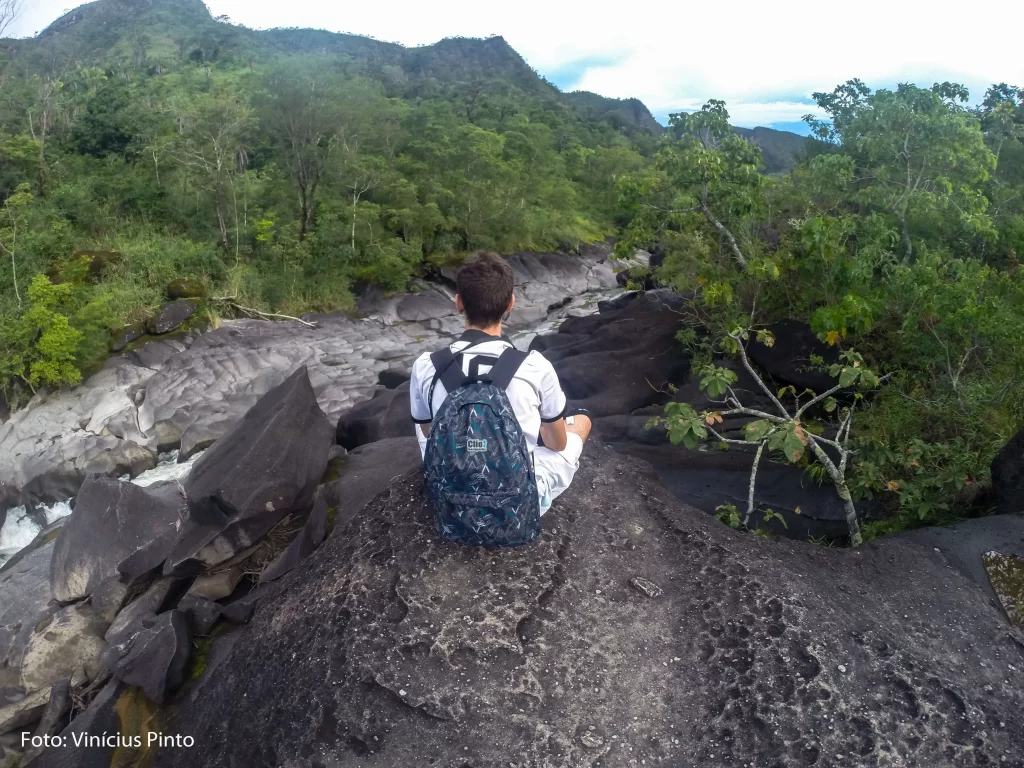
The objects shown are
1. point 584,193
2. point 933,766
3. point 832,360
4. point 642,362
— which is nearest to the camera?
point 933,766

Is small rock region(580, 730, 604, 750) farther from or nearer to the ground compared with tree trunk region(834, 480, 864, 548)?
farther from the ground

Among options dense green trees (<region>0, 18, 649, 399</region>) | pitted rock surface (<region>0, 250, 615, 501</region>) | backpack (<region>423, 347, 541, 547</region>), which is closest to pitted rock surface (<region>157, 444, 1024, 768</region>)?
backpack (<region>423, 347, 541, 547</region>)

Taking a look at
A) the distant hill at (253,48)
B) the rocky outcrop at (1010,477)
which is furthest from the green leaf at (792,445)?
the distant hill at (253,48)

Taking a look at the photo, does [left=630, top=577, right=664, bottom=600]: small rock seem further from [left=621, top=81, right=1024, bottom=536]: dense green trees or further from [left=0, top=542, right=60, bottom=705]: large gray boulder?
[left=0, top=542, right=60, bottom=705]: large gray boulder

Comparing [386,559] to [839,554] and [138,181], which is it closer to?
[839,554]

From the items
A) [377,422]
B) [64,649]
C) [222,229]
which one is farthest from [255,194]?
[64,649]

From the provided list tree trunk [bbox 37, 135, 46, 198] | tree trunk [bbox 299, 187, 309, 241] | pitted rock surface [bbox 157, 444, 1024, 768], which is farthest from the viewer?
tree trunk [bbox 299, 187, 309, 241]

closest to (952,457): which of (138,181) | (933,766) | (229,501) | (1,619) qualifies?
(933,766)

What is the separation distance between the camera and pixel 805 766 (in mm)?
2770

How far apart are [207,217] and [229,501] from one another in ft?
55.5

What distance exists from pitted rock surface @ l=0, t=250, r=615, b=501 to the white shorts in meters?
9.91

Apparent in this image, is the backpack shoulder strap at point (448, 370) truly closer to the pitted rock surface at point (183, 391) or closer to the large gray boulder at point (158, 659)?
the large gray boulder at point (158, 659)

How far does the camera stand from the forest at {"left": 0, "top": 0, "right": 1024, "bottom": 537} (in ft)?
20.4

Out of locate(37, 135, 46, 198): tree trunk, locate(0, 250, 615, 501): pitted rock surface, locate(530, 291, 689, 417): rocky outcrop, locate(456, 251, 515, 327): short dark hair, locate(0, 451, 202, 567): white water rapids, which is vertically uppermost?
locate(37, 135, 46, 198): tree trunk
